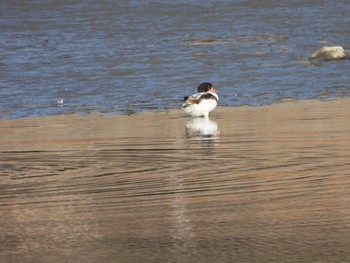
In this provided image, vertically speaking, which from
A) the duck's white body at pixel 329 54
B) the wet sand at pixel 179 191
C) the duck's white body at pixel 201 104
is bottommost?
the wet sand at pixel 179 191

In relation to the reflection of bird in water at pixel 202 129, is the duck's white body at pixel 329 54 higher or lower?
higher

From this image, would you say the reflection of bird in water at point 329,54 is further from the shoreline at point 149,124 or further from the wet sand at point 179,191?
the wet sand at point 179,191

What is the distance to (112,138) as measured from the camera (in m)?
11.1

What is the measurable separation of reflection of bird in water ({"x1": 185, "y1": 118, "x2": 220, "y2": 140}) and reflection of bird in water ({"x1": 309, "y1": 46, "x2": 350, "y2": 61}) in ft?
15.8

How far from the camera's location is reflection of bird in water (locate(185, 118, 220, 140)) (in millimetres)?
11217

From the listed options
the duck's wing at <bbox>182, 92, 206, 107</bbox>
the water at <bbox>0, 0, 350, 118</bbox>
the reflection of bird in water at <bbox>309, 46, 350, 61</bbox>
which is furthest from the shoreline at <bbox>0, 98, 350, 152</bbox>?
the reflection of bird in water at <bbox>309, 46, 350, 61</bbox>

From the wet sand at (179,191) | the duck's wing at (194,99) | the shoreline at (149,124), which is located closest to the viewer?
the wet sand at (179,191)

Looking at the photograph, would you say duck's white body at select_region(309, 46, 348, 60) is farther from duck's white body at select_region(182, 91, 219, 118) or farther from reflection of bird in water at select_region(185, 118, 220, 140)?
reflection of bird in water at select_region(185, 118, 220, 140)

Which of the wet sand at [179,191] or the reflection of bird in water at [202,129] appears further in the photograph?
the reflection of bird in water at [202,129]

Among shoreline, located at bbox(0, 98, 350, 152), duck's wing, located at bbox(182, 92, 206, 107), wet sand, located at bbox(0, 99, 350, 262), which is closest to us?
wet sand, located at bbox(0, 99, 350, 262)

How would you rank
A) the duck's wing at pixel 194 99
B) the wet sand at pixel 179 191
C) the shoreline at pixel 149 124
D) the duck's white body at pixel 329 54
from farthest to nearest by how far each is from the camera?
the duck's white body at pixel 329 54 < the duck's wing at pixel 194 99 < the shoreline at pixel 149 124 < the wet sand at pixel 179 191

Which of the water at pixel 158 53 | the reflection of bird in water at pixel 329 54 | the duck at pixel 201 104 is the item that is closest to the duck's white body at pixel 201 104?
the duck at pixel 201 104

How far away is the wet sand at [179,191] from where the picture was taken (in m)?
6.43

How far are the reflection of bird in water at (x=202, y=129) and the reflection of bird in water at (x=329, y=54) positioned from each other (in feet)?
15.8
